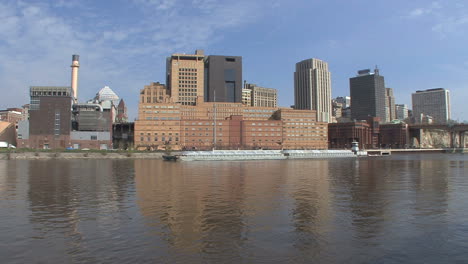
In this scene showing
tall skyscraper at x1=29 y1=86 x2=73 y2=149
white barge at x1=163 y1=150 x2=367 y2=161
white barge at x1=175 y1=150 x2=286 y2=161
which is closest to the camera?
white barge at x1=175 y1=150 x2=286 y2=161

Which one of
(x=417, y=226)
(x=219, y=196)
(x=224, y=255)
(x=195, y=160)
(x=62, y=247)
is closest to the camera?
(x=224, y=255)

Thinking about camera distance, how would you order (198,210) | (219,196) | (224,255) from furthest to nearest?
(219,196)
(198,210)
(224,255)

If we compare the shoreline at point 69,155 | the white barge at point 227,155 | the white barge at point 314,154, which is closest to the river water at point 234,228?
the white barge at point 227,155

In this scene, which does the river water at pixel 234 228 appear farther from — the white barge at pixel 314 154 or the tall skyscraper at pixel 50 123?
the tall skyscraper at pixel 50 123

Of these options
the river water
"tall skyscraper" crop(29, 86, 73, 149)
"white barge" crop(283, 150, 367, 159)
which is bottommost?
the river water

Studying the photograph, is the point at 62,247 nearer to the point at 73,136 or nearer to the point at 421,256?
the point at 421,256

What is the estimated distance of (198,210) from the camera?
75.0 ft

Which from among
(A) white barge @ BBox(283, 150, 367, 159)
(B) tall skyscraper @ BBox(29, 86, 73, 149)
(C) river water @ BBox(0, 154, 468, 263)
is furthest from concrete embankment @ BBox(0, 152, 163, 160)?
(C) river water @ BBox(0, 154, 468, 263)

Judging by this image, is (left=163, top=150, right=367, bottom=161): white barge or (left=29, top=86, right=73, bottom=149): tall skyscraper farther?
(left=29, top=86, right=73, bottom=149): tall skyscraper

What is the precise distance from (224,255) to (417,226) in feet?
36.7

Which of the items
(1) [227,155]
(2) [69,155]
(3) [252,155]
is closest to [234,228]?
(1) [227,155]

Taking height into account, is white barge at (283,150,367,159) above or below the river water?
above

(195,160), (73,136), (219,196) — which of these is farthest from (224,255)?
(73,136)

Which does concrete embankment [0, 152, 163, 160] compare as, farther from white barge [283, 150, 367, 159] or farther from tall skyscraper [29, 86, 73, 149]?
white barge [283, 150, 367, 159]
